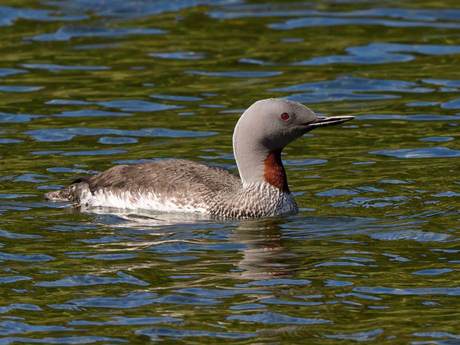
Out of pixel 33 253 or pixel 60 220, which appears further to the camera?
pixel 60 220

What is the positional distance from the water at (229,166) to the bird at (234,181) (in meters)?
0.19

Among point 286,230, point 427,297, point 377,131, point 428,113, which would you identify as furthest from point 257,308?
point 428,113

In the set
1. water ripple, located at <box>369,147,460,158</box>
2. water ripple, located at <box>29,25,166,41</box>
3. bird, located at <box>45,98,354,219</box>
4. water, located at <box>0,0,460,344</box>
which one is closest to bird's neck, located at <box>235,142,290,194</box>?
bird, located at <box>45,98,354,219</box>

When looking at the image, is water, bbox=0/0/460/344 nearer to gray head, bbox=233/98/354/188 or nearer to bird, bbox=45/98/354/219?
bird, bbox=45/98/354/219

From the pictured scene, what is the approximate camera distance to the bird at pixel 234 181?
8695mm

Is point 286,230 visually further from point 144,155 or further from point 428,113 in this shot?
point 428,113

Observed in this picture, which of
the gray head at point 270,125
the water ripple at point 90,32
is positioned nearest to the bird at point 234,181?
the gray head at point 270,125

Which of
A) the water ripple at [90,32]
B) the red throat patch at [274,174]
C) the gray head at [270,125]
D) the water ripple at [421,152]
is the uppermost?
the water ripple at [90,32]

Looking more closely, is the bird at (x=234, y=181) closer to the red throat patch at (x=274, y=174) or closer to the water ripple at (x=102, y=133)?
the red throat patch at (x=274, y=174)

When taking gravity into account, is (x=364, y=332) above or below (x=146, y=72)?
below

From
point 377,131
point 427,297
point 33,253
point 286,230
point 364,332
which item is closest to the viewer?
point 364,332

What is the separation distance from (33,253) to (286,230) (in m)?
2.29

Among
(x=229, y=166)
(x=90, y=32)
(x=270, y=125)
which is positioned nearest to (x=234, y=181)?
(x=270, y=125)

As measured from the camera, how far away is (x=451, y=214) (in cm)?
864
